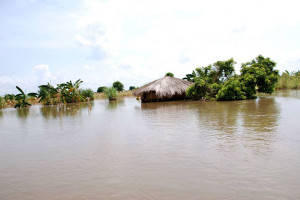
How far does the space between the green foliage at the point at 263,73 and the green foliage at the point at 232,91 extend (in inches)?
42.5

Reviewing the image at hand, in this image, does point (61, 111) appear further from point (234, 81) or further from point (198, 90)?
point (234, 81)

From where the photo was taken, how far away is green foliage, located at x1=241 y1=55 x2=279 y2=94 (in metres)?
15.8

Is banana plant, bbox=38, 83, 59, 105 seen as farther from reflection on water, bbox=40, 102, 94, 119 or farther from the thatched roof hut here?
the thatched roof hut

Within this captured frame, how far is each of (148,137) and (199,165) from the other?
96.3 inches

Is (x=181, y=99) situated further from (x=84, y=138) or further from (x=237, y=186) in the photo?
(x=237, y=186)

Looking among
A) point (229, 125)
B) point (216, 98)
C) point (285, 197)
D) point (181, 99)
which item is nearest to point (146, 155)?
point (285, 197)

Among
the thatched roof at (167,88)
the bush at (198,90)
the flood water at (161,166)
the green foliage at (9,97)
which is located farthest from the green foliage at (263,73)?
the green foliage at (9,97)

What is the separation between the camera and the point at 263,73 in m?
15.7

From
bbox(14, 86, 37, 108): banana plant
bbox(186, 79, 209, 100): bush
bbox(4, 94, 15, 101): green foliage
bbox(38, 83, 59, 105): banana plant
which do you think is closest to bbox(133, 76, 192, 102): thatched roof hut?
bbox(186, 79, 209, 100): bush

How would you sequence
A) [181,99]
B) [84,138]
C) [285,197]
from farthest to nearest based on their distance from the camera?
[181,99] < [84,138] < [285,197]

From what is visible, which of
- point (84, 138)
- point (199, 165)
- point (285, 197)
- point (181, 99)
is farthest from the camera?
point (181, 99)

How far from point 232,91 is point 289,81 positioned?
15.2m

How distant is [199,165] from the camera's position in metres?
3.76

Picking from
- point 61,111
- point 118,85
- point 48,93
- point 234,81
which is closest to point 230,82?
point 234,81
